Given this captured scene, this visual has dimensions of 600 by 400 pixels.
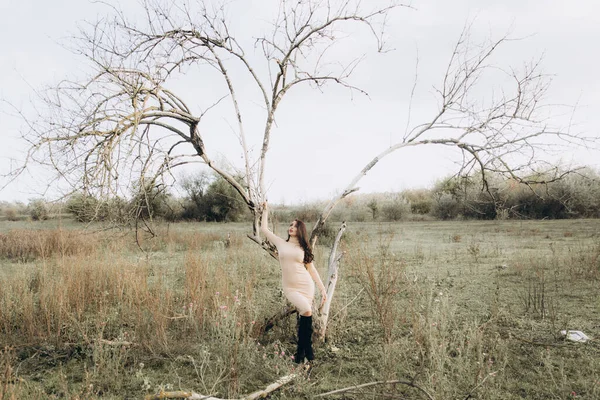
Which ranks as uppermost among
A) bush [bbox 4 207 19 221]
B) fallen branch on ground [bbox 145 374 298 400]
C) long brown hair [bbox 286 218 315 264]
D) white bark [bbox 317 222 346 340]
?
bush [bbox 4 207 19 221]

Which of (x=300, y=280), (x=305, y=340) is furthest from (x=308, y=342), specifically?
(x=300, y=280)

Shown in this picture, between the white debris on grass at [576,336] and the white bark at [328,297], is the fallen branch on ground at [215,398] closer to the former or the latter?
the white bark at [328,297]

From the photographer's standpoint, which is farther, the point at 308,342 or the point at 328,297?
the point at 328,297

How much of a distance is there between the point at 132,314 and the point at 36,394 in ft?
6.54

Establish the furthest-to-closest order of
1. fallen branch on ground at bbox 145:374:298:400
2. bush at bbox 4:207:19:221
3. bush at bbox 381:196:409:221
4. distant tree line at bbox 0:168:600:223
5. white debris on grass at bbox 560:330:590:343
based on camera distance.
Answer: bush at bbox 381:196:409:221 → bush at bbox 4:207:19:221 → distant tree line at bbox 0:168:600:223 → white debris on grass at bbox 560:330:590:343 → fallen branch on ground at bbox 145:374:298:400

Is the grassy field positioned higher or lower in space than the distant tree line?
lower

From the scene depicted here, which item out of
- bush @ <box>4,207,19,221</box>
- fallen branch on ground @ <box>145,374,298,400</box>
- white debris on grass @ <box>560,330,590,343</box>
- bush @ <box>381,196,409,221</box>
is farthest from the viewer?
bush @ <box>381,196,409,221</box>

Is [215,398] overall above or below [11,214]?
below

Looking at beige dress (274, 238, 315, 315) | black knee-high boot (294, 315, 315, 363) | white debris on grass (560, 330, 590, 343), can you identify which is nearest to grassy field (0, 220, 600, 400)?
white debris on grass (560, 330, 590, 343)

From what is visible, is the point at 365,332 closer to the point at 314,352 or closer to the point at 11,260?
the point at 314,352

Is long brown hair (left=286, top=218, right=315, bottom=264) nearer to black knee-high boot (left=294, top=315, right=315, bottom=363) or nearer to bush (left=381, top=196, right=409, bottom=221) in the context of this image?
black knee-high boot (left=294, top=315, right=315, bottom=363)

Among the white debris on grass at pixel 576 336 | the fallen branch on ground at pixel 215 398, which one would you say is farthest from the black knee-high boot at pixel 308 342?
the white debris on grass at pixel 576 336

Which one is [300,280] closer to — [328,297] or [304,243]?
[304,243]

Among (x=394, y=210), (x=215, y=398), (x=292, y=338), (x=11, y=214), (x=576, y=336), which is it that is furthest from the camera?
(x=11, y=214)
